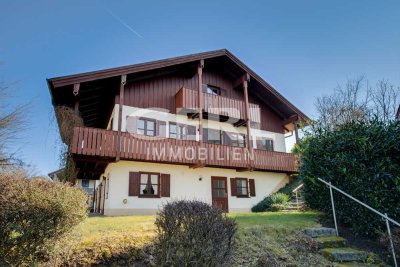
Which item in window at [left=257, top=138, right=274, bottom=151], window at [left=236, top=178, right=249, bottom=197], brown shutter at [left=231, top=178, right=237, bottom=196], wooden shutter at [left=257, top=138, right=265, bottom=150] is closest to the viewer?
brown shutter at [left=231, top=178, right=237, bottom=196]

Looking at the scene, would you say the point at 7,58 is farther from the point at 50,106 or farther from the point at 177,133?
the point at 177,133

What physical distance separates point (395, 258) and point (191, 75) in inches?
603

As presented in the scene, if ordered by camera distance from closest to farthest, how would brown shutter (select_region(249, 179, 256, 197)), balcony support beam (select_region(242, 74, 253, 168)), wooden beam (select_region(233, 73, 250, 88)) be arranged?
balcony support beam (select_region(242, 74, 253, 168)) → brown shutter (select_region(249, 179, 256, 197)) → wooden beam (select_region(233, 73, 250, 88))

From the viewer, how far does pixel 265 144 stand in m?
21.2

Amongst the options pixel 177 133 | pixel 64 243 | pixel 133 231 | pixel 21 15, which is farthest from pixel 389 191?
pixel 21 15

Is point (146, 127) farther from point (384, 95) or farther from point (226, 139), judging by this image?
point (384, 95)

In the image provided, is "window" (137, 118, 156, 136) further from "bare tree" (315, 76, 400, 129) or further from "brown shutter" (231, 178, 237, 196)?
"bare tree" (315, 76, 400, 129)

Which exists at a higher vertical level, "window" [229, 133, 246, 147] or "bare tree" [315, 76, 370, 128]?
"bare tree" [315, 76, 370, 128]

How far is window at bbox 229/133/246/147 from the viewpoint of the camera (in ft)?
64.7

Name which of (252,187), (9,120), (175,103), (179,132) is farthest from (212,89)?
(9,120)

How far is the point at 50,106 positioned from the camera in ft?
49.6

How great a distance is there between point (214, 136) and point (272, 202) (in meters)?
5.44

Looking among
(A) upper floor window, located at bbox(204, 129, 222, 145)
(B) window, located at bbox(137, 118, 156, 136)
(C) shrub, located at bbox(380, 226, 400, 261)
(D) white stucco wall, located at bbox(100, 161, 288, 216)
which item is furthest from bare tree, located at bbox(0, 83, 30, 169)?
(C) shrub, located at bbox(380, 226, 400, 261)

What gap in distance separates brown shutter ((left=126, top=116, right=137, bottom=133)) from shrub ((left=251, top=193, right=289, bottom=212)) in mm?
8884
